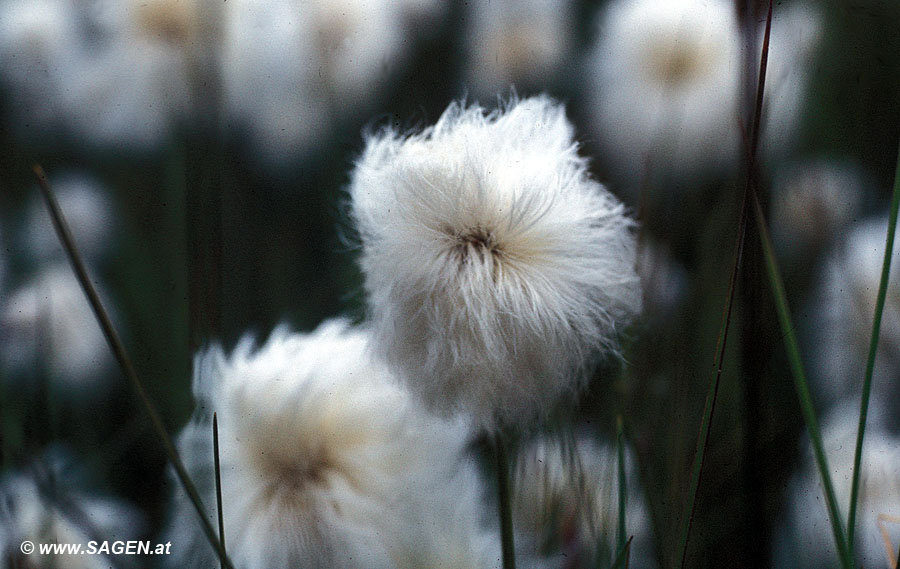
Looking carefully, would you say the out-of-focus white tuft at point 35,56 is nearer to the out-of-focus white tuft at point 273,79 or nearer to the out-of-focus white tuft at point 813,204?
the out-of-focus white tuft at point 273,79

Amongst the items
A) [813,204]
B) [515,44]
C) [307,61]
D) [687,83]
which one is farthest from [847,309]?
[307,61]

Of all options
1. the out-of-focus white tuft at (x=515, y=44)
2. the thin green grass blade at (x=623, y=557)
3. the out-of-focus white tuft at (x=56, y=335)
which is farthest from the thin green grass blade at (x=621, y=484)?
the out-of-focus white tuft at (x=56, y=335)

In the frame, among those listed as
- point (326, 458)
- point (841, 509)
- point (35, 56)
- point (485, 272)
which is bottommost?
point (841, 509)

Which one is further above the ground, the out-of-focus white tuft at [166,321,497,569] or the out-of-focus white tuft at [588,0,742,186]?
the out-of-focus white tuft at [588,0,742,186]

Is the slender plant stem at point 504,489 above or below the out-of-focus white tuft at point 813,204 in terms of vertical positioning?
below

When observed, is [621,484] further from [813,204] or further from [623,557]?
[813,204]

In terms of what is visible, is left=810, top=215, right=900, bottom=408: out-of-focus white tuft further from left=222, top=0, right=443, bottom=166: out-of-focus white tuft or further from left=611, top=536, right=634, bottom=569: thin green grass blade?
left=222, top=0, right=443, bottom=166: out-of-focus white tuft

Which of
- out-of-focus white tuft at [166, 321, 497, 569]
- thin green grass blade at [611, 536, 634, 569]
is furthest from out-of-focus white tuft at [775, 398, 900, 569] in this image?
out-of-focus white tuft at [166, 321, 497, 569]
